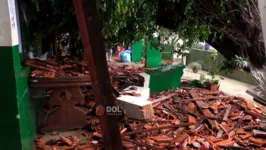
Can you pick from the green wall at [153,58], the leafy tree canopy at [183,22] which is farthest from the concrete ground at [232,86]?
the leafy tree canopy at [183,22]

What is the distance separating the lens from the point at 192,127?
11.4ft

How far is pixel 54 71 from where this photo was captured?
2912mm

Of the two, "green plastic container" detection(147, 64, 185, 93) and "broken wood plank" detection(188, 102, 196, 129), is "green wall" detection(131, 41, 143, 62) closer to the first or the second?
"green plastic container" detection(147, 64, 185, 93)

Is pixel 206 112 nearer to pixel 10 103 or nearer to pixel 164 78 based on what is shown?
pixel 164 78

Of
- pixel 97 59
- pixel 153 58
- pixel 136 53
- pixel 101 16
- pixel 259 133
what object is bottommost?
pixel 259 133

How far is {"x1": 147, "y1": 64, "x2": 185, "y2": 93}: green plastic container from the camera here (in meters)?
5.39

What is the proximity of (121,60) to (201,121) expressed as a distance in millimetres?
8310

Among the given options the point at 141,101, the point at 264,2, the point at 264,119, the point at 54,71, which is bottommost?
the point at 264,119

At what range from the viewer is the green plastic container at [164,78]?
17.7 feet

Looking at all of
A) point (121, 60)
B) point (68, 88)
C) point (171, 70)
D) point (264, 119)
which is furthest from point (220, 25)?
point (121, 60)

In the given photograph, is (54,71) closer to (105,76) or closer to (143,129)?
(105,76)

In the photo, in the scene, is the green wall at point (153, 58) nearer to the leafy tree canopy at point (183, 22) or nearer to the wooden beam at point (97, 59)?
the leafy tree canopy at point (183, 22)

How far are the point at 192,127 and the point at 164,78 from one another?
2.24m

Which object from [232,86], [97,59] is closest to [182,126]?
[97,59]
